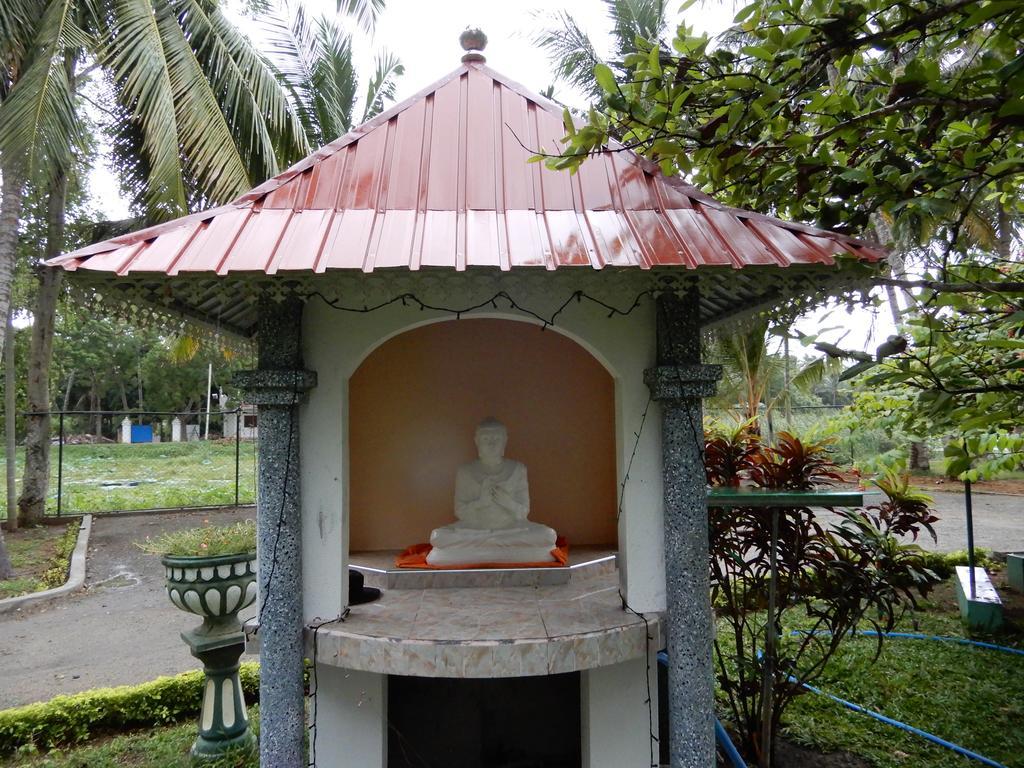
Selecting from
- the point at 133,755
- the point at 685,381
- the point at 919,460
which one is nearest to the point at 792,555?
the point at 685,381

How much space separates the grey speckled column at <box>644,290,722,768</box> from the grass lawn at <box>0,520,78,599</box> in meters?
9.85

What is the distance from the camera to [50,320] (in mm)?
12891

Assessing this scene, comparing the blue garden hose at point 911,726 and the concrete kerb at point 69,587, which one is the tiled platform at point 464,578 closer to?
the blue garden hose at point 911,726

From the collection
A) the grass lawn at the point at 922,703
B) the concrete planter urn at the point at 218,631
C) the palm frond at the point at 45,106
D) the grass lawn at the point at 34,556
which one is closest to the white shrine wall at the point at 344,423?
the concrete planter urn at the point at 218,631

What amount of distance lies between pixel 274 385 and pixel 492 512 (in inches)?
98.5

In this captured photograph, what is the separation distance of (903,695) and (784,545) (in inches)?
117

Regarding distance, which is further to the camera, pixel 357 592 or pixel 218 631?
pixel 218 631

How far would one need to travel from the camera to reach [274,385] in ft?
12.1

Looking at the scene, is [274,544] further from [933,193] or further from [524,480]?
[933,193]

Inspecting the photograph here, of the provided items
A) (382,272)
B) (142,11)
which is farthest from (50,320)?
(382,272)

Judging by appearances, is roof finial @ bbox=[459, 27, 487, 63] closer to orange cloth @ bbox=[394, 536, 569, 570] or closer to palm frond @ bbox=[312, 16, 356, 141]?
orange cloth @ bbox=[394, 536, 569, 570]

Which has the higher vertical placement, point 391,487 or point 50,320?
point 50,320

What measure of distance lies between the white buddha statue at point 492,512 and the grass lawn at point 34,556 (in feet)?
25.7

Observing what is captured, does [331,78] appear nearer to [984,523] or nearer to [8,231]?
[8,231]
